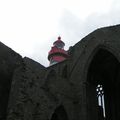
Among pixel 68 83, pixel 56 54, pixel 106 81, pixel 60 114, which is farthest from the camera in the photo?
pixel 56 54

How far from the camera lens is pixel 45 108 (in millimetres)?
9227

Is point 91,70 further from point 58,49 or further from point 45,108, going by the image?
point 58,49

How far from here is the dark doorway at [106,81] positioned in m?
12.8

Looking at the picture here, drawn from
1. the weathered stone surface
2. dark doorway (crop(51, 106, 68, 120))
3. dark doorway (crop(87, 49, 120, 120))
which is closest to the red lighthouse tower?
the weathered stone surface

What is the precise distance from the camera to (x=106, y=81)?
49.1 feet

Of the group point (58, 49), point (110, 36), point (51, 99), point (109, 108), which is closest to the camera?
point (51, 99)

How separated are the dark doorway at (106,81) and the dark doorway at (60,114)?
6.94 feet

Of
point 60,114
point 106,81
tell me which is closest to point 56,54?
point 106,81

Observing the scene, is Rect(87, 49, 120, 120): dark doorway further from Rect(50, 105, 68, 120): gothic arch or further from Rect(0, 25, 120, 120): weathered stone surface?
Rect(50, 105, 68, 120): gothic arch

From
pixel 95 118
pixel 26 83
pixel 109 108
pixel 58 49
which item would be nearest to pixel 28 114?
pixel 26 83

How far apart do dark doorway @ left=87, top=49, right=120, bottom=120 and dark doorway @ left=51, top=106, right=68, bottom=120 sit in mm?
2116

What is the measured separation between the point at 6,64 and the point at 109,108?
8578mm

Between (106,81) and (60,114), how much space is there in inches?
196

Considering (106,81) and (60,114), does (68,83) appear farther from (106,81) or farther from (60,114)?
(106,81)
